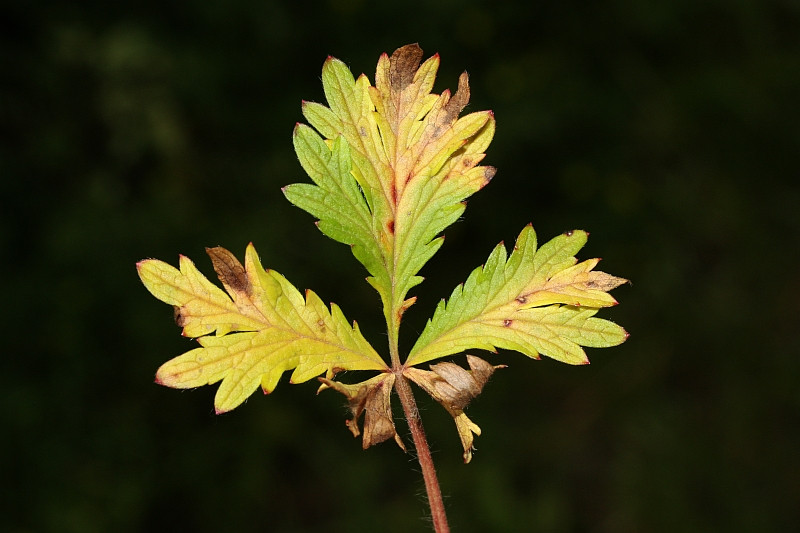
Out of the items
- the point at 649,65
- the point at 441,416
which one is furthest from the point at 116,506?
the point at 649,65

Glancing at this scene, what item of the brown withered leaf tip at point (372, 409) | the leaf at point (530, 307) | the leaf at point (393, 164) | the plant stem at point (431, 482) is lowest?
the plant stem at point (431, 482)

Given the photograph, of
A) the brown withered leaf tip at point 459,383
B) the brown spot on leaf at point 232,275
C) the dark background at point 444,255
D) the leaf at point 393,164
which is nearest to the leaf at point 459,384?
the brown withered leaf tip at point 459,383

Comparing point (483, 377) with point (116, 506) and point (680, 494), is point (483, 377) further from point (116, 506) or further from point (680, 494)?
point (680, 494)

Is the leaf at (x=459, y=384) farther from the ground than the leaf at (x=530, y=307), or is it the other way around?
the leaf at (x=530, y=307)

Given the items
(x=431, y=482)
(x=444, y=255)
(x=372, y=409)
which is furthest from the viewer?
(x=444, y=255)

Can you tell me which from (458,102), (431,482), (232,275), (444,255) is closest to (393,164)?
(458,102)

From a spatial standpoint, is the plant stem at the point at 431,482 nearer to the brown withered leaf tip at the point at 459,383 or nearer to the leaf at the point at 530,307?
the brown withered leaf tip at the point at 459,383

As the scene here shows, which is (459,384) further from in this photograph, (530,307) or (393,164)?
(393,164)

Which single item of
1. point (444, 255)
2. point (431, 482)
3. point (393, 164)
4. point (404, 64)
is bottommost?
point (431, 482)
